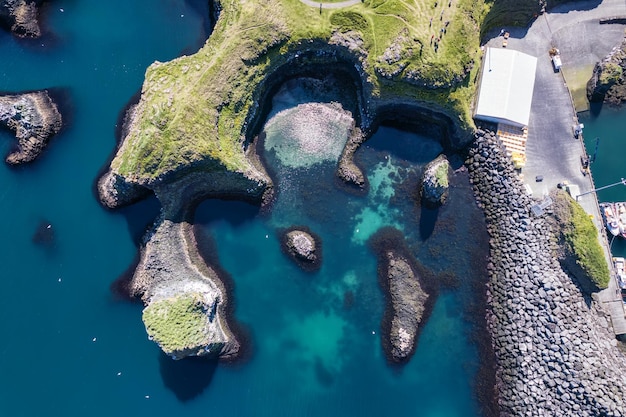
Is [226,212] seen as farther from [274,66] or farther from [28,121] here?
[28,121]

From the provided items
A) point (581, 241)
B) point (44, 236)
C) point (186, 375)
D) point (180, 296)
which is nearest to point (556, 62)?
point (581, 241)

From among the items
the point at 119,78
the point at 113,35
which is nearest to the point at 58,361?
the point at 119,78

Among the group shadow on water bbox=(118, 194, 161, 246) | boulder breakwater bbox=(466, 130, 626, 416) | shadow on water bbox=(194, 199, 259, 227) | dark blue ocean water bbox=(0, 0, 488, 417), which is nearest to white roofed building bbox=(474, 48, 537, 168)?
boulder breakwater bbox=(466, 130, 626, 416)

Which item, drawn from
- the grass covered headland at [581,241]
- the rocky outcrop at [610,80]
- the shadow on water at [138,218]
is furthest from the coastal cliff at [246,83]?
the rocky outcrop at [610,80]

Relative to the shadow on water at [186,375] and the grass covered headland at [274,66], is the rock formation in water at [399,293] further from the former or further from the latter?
the shadow on water at [186,375]

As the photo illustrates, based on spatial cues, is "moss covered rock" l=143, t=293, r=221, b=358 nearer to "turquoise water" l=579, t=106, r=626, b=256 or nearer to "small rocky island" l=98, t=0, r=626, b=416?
"small rocky island" l=98, t=0, r=626, b=416

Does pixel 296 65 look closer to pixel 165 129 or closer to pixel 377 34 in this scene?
pixel 377 34
